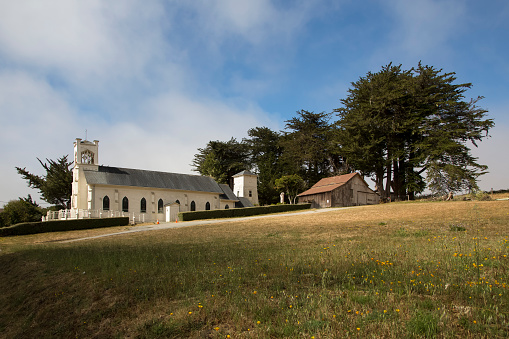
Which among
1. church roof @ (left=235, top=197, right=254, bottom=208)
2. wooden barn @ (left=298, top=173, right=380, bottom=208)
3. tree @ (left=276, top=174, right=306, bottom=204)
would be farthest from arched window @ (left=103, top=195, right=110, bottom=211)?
wooden barn @ (left=298, top=173, right=380, bottom=208)

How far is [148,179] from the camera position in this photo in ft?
152

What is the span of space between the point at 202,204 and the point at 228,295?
4449 cm

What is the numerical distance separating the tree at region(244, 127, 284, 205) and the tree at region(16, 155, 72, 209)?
33.9 m

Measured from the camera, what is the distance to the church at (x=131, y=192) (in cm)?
4059

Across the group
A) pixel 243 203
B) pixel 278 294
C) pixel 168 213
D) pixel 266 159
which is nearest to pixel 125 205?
pixel 168 213

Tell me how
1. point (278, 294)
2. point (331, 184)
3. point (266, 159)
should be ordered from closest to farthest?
point (278, 294)
point (331, 184)
point (266, 159)

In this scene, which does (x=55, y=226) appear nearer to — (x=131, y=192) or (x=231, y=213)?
(x=131, y=192)

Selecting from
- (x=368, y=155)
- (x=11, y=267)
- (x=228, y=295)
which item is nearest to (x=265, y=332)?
(x=228, y=295)

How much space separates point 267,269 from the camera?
25.1 ft

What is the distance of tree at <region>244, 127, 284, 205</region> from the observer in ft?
217

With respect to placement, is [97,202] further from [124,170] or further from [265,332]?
[265,332]

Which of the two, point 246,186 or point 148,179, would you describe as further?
point 246,186

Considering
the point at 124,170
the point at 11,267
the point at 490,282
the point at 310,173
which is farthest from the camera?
the point at 310,173

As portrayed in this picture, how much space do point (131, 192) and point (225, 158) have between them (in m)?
32.8
